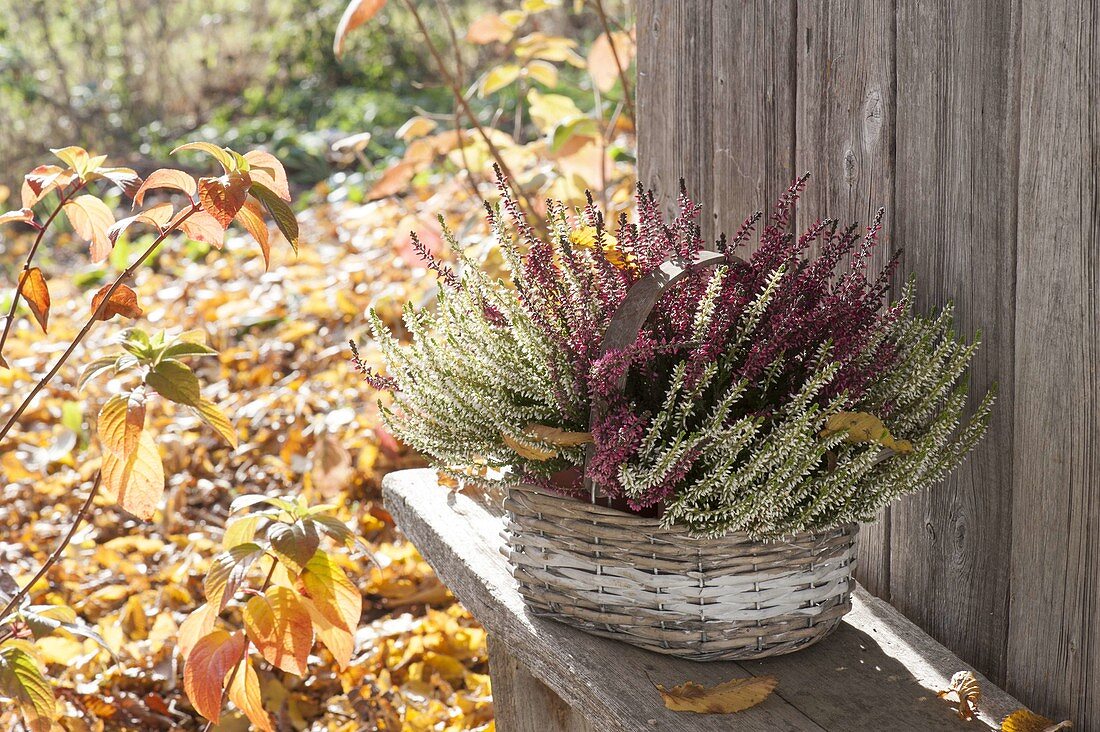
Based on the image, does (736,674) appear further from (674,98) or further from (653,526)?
(674,98)

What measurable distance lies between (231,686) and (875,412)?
3.46ft

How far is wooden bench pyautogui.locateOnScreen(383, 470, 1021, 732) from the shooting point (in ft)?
3.94

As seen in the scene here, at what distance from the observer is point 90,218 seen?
4.83 feet

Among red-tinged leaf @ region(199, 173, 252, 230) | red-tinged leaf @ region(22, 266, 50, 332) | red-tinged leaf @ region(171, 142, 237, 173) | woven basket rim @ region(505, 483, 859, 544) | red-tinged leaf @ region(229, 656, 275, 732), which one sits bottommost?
red-tinged leaf @ region(229, 656, 275, 732)

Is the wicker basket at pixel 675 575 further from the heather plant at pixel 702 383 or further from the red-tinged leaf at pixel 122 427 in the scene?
the red-tinged leaf at pixel 122 427

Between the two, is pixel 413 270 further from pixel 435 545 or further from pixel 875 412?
pixel 875 412

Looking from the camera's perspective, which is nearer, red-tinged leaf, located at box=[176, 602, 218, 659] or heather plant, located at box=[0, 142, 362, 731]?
heather plant, located at box=[0, 142, 362, 731]

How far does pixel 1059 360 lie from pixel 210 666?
1.18 m

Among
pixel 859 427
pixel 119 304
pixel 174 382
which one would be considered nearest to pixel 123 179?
pixel 119 304

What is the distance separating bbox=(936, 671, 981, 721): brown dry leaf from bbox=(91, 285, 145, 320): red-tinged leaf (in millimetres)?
1185

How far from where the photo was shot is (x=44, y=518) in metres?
3.18

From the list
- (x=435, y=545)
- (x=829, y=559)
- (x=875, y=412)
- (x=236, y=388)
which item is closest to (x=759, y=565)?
(x=829, y=559)

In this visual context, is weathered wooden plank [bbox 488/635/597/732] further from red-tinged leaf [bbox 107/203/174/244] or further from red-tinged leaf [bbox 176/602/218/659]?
red-tinged leaf [bbox 107/203/174/244]

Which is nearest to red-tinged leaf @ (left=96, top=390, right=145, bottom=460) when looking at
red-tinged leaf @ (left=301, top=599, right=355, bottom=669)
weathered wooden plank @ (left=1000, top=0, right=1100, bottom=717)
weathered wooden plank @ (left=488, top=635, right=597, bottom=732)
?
red-tinged leaf @ (left=301, top=599, right=355, bottom=669)
